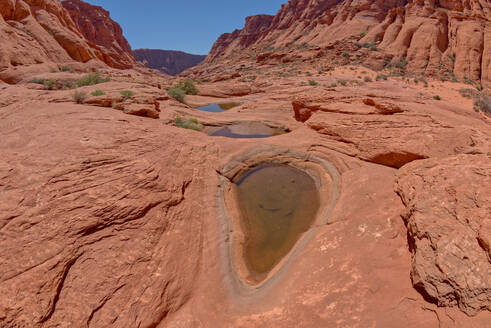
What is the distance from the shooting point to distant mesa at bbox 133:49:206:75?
385 ft

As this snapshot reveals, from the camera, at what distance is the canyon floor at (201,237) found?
112 inches

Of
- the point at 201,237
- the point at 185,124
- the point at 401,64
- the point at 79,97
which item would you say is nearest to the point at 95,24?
the point at 79,97

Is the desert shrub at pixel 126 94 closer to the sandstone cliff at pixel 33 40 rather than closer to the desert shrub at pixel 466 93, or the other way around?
the sandstone cliff at pixel 33 40

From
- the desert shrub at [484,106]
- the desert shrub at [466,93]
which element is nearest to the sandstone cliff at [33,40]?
the desert shrub at [484,106]

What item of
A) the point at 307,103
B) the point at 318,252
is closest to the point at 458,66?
the point at 307,103

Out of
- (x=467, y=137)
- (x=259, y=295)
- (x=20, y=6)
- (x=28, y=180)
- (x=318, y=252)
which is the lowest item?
(x=259, y=295)

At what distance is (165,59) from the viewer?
122 meters

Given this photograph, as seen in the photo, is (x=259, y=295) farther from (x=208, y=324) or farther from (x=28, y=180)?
(x=28, y=180)

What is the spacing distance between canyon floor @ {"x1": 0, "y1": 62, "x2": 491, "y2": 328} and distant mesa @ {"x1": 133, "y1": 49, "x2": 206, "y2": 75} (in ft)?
429

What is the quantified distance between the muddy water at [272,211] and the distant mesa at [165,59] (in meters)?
131

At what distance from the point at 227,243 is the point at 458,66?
33.4m

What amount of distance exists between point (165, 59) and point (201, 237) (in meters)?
141

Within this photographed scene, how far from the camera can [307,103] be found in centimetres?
1127

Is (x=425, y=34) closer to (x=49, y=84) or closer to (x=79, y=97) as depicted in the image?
(x=79, y=97)
